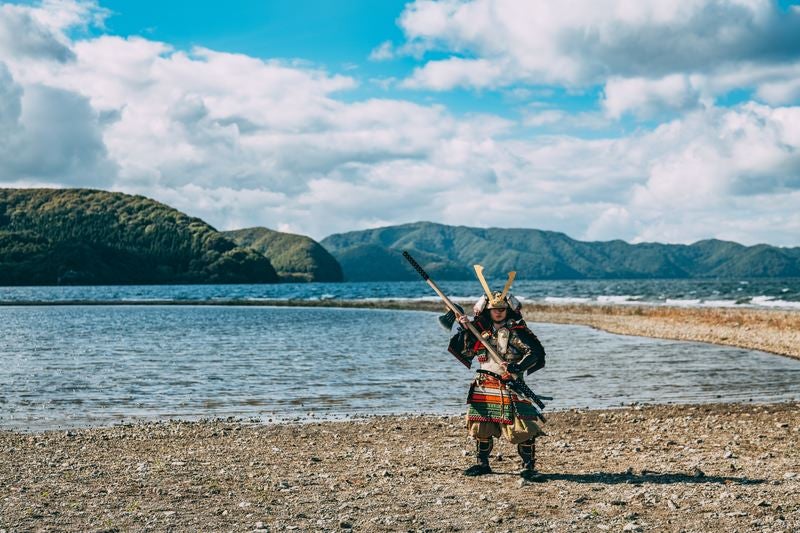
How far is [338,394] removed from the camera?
78.7ft

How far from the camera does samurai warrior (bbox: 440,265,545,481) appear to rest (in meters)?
12.3

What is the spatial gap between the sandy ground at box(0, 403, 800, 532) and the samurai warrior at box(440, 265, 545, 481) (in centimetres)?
61

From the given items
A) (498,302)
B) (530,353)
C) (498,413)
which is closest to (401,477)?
(498,413)

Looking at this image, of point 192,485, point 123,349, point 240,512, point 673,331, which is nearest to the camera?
point 240,512

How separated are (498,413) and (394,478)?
1.95 m

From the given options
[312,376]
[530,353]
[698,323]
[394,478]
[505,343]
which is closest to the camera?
[394,478]

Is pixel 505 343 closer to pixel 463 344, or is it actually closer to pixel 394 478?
pixel 463 344

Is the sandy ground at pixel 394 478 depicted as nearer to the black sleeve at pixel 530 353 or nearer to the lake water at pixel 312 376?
the black sleeve at pixel 530 353

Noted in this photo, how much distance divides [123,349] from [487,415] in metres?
32.8

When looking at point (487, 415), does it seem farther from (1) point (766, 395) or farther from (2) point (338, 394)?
(1) point (766, 395)

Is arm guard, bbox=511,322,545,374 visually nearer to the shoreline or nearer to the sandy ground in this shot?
the sandy ground

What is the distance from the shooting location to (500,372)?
12461 mm

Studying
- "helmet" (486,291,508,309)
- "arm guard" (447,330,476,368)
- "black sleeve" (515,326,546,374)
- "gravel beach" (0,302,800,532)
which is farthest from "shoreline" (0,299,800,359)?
"arm guard" (447,330,476,368)

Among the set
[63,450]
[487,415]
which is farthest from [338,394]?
[487,415]
